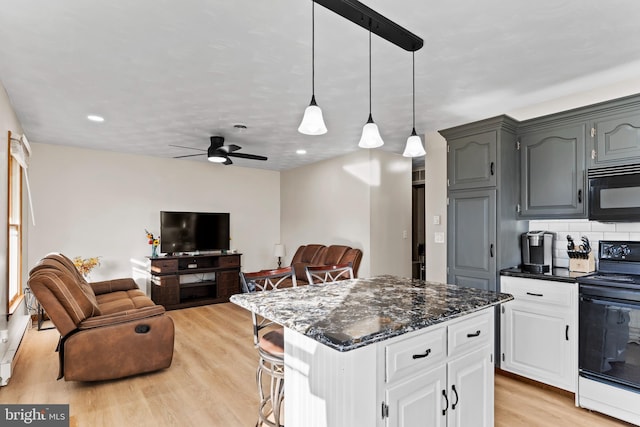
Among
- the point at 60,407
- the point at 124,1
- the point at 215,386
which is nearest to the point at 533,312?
the point at 215,386

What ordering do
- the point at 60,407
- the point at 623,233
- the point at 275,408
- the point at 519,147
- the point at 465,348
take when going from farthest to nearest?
the point at 519,147 → the point at 623,233 → the point at 60,407 → the point at 275,408 → the point at 465,348

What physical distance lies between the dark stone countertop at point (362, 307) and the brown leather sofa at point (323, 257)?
2745 millimetres

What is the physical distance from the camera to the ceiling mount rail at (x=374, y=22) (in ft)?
5.31

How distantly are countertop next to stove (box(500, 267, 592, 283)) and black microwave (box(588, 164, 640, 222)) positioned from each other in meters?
0.48

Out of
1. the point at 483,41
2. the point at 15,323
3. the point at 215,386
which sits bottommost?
the point at 215,386

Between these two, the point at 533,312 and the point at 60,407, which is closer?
the point at 60,407

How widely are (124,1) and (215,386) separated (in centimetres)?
280

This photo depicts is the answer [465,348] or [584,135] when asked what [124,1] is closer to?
[465,348]

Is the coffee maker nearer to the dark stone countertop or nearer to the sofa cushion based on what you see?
the dark stone countertop

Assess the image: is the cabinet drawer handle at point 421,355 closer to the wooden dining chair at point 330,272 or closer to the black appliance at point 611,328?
the wooden dining chair at point 330,272

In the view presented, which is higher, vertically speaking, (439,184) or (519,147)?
(519,147)

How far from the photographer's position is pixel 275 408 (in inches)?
78.1

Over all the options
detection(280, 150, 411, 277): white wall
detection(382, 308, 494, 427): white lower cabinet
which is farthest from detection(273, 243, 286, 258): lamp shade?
detection(382, 308, 494, 427): white lower cabinet

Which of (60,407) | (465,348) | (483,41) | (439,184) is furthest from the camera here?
(439,184)
